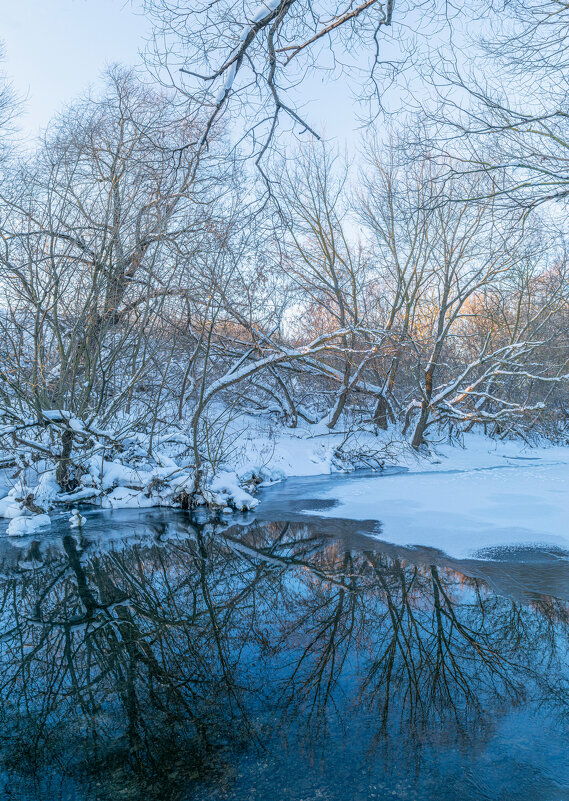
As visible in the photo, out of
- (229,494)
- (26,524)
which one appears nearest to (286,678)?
(26,524)

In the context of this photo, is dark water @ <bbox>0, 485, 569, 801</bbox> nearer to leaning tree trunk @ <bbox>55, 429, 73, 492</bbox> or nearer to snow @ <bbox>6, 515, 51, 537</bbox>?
snow @ <bbox>6, 515, 51, 537</bbox>

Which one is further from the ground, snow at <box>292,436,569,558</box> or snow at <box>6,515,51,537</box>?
snow at <box>6,515,51,537</box>

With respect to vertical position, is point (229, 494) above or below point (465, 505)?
above

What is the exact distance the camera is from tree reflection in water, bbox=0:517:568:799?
2760mm

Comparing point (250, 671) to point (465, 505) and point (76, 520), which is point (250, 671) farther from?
point (465, 505)

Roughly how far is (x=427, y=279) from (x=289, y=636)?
49.7 ft

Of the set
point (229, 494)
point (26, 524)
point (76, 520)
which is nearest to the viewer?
point (26, 524)

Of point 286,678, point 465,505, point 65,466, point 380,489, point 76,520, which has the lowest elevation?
point 286,678

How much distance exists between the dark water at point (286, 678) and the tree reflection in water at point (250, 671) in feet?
0.05

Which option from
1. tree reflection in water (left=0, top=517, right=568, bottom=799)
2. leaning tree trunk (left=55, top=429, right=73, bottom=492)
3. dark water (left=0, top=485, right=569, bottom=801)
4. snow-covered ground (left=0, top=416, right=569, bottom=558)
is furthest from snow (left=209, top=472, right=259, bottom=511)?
tree reflection in water (left=0, top=517, right=568, bottom=799)

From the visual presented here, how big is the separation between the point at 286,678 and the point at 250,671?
270 millimetres

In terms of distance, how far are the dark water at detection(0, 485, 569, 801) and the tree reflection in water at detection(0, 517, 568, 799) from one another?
1cm

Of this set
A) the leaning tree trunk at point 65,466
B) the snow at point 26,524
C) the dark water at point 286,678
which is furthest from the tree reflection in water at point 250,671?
the leaning tree trunk at point 65,466

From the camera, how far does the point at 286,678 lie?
11.9ft
